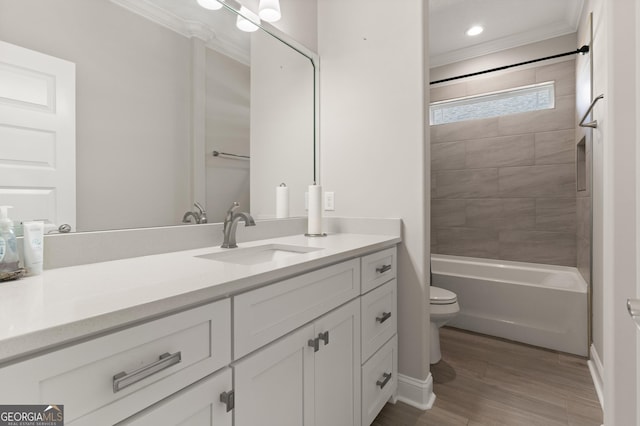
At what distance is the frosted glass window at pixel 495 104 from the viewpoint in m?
2.99

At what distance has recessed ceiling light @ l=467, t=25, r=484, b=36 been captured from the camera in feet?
9.39

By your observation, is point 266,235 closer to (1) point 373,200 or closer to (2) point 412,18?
(1) point 373,200

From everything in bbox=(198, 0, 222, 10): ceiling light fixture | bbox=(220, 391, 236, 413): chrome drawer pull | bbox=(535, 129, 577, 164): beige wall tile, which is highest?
bbox=(198, 0, 222, 10): ceiling light fixture

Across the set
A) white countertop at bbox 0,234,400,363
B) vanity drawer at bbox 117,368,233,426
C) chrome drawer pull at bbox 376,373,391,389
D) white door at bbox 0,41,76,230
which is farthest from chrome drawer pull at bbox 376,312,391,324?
white door at bbox 0,41,76,230

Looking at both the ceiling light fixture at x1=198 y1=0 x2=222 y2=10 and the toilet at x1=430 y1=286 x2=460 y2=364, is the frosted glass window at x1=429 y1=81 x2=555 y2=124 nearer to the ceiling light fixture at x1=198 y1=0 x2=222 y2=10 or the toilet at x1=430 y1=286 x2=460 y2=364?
the toilet at x1=430 y1=286 x2=460 y2=364

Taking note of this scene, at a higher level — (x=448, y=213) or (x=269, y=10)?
(x=269, y=10)

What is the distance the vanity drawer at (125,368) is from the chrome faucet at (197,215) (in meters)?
0.67

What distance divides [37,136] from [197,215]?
1.89ft

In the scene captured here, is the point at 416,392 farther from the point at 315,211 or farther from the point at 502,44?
the point at 502,44

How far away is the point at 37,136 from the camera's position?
0.91 meters

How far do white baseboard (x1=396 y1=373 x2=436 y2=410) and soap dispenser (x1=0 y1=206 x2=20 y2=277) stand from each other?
172cm

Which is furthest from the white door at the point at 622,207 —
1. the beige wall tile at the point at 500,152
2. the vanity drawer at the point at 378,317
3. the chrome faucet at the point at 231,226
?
the beige wall tile at the point at 500,152

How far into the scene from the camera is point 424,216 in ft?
5.53

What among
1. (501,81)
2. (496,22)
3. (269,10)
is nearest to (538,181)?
(501,81)
